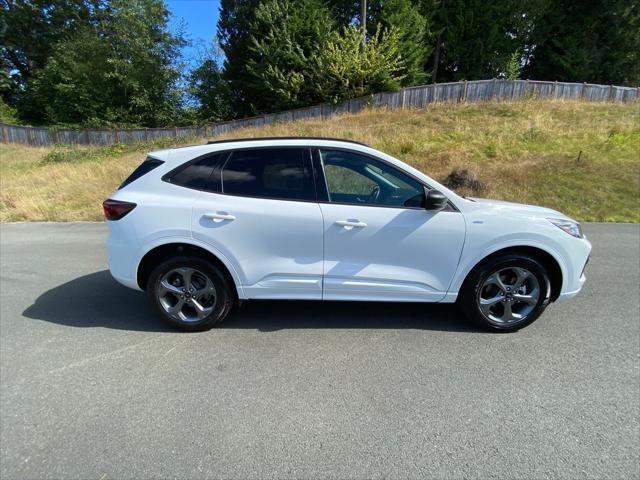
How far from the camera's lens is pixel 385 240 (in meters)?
3.14

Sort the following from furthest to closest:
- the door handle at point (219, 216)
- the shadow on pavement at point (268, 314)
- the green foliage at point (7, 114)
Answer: the green foliage at point (7, 114)
the shadow on pavement at point (268, 314)
the door handle at point (219, 216)

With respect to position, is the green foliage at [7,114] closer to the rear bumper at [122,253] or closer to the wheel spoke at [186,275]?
the rear bumper at [122,253]

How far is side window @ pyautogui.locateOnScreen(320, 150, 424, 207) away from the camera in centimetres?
321

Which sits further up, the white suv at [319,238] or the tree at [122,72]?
the tree at [122,72]

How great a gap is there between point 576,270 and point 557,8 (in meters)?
36.8

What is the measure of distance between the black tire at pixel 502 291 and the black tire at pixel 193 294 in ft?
7.36

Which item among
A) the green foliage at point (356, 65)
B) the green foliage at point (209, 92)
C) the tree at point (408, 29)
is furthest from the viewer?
the green foliage at point (209, 92)

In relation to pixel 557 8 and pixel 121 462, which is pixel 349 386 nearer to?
pixel 121 462

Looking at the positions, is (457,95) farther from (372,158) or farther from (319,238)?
(319,238)

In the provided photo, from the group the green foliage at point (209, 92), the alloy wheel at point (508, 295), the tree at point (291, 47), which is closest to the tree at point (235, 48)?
the green foliage at point (209, 92)

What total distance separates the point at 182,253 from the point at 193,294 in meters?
0.40

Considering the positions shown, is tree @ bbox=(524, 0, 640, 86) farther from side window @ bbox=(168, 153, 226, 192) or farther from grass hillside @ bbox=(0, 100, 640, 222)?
side window @ bbox=(168, 153, 226, 192)

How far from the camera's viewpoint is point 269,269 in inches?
128

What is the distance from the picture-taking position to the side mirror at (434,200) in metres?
3.04
